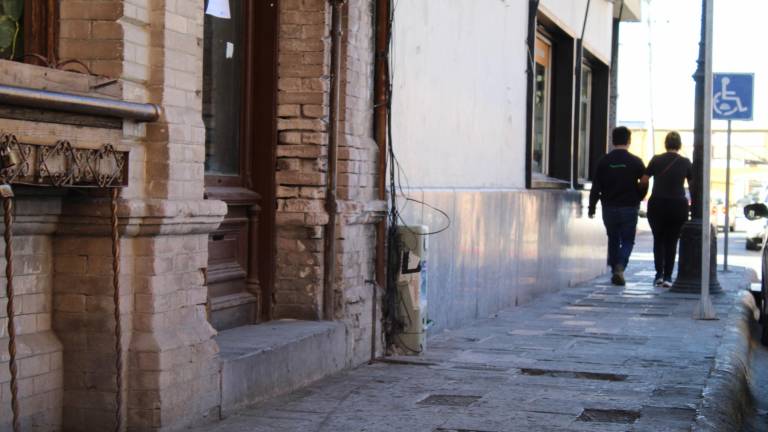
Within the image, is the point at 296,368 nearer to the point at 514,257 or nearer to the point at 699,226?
the point at 514,257

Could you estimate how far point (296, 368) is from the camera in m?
7.17

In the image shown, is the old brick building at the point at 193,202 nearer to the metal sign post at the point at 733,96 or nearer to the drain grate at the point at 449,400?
the drain grate at the point at 449,400

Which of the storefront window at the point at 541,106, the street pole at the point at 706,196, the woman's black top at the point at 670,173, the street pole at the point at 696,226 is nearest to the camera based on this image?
the street pole at the point at 706,196

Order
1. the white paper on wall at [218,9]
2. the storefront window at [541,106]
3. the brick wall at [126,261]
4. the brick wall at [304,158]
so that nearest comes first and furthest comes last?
1. the brick wall at [126,261]
2. the white paper on wall at [218,9]
3. the brick wall at [304,158]
4. the storefront window at [541,106]

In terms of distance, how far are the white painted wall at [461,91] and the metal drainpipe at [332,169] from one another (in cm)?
108

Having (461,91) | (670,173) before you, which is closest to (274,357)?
(461,91)

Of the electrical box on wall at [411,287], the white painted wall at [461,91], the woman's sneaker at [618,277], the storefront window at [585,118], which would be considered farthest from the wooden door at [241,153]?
the storefront window at [585,118]

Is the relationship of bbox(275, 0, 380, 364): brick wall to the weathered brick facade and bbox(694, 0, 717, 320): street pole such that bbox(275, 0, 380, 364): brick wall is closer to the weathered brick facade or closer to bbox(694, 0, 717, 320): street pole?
the weathered brick facade

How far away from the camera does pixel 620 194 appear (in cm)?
1441

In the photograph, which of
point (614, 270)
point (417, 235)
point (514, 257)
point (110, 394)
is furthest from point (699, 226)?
point (110, 394)

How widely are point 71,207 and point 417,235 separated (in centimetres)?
358

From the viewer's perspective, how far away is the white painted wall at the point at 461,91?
9320 millimetres

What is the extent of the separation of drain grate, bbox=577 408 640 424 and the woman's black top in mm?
7997

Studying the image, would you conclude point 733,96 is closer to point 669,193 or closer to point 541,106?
point 669,193
